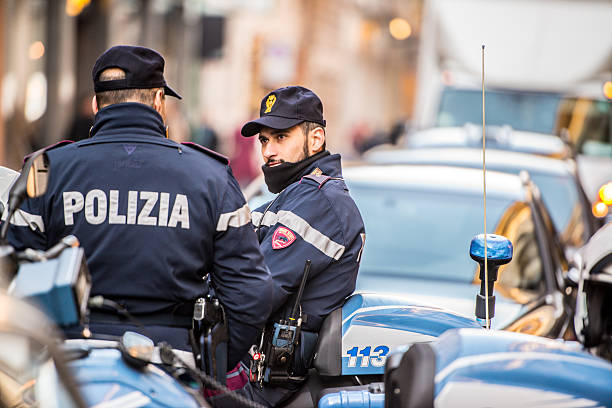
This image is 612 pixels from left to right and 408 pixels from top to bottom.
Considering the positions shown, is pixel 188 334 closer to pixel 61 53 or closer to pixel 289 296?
pixel 289 296

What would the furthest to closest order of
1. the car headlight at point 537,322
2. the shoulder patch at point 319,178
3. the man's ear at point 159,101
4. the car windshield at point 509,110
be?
the car windshield at point 509,110 < the car headlight at point 537,322 < the shoulder patch at point 319,178 < the man's ear at point 159,101

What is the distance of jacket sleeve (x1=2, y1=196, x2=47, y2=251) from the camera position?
301 centimetres

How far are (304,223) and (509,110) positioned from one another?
10.8m

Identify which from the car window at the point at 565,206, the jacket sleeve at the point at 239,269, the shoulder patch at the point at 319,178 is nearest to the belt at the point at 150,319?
the jacket sleeve at the point at 239,269

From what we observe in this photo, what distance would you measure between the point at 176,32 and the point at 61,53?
23.0 ft

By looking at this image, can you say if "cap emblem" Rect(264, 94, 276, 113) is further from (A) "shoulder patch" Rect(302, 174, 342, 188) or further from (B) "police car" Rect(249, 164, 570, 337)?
(B) "police car" Rect(249, 164, 570, 337)

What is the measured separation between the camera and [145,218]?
2.99 m

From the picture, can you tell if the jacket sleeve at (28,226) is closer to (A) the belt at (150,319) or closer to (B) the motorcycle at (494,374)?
(A) the belt at (150,319)

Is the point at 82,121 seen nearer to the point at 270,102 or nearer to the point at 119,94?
the point at 270,102

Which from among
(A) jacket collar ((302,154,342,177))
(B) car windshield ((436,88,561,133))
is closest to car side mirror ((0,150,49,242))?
(A) jacket collar ((302,154,342,177))

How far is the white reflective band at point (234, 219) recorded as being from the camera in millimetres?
3115

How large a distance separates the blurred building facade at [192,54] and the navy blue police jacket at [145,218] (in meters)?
10.6

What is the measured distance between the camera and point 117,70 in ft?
10.4

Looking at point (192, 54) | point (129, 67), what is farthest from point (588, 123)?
point (192, 54)
